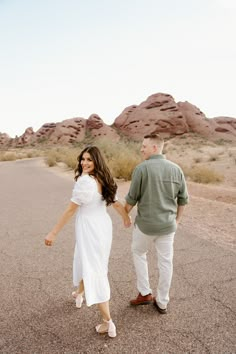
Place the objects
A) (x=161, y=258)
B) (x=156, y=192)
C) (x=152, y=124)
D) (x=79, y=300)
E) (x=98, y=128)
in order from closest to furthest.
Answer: (x=156, y=192), (x=161, y=258), (x=79, y=300), (x=152, y=124), (x=98, y=128)

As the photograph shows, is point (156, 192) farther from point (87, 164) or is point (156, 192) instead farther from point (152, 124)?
point (152, 124)

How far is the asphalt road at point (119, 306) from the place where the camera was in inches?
107

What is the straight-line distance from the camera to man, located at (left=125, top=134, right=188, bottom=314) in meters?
2.94

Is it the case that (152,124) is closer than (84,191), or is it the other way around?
(84,191)

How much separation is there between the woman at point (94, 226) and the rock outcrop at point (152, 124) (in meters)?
58.6

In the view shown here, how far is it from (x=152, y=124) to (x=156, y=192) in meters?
61.3

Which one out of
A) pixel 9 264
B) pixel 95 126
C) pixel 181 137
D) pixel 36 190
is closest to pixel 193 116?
pixel 181 137


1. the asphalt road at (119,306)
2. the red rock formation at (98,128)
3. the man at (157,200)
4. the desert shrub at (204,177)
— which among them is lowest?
the red rock formation at (98,128)

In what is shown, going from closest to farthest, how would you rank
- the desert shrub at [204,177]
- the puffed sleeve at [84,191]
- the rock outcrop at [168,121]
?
the puffed sleeve at [84,191], the desert shrub at [204,177], the rock outcrop at [168,121]

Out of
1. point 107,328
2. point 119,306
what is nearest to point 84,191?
point 107,328

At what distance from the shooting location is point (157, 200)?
297 cm

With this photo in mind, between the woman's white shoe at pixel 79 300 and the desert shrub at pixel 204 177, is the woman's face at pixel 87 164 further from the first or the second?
the desert shrub at pixel 204 177

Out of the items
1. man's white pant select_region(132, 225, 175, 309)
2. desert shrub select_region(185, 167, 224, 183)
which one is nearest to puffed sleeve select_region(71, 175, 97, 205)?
man's white pant select_region(132, 225, 175, 309)

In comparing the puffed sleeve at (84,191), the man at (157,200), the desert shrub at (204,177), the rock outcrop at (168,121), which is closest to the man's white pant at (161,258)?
the man at (157,200)
